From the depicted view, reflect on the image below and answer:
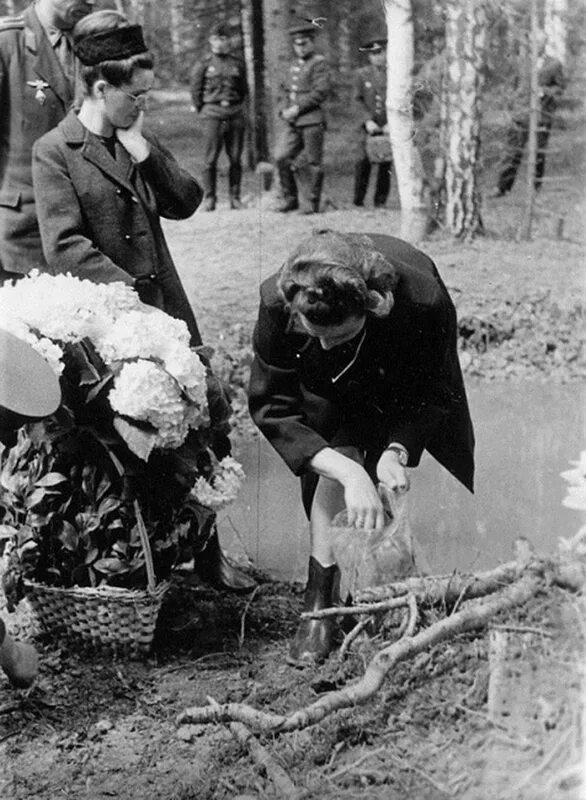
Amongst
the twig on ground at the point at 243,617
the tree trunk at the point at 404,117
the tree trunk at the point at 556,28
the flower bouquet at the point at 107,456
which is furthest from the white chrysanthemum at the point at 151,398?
the tree trunk at the point at 556,28

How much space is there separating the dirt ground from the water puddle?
0.08 metres

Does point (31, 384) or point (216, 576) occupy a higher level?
point (31, 384)

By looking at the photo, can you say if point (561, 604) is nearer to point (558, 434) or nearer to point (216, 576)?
point (558, 434)

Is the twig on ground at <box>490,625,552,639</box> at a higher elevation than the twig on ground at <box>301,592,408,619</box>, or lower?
higher

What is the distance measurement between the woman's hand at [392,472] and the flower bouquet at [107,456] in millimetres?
486

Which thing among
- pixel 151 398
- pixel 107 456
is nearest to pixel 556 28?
pixel 151 398

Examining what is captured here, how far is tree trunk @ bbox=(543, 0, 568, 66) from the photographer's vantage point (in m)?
3.04

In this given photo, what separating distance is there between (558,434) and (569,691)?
78cm

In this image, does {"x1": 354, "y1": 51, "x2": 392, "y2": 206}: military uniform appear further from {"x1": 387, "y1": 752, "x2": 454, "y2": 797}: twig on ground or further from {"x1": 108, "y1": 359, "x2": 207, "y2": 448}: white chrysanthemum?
{"x1": 387, "y1": 752, "x2": 454, "y2": 797}: twig on ground

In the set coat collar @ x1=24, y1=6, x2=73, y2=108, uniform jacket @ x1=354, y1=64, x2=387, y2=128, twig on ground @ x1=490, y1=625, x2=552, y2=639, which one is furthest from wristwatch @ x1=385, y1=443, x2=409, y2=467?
coat collar @ x1=24, y1=6, x2=73, y2=108

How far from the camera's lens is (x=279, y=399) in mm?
3330

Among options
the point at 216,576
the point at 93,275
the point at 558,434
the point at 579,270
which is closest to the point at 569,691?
the point at 558,434

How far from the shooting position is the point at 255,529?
391 cm

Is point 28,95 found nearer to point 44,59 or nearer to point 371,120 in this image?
point 44,59
